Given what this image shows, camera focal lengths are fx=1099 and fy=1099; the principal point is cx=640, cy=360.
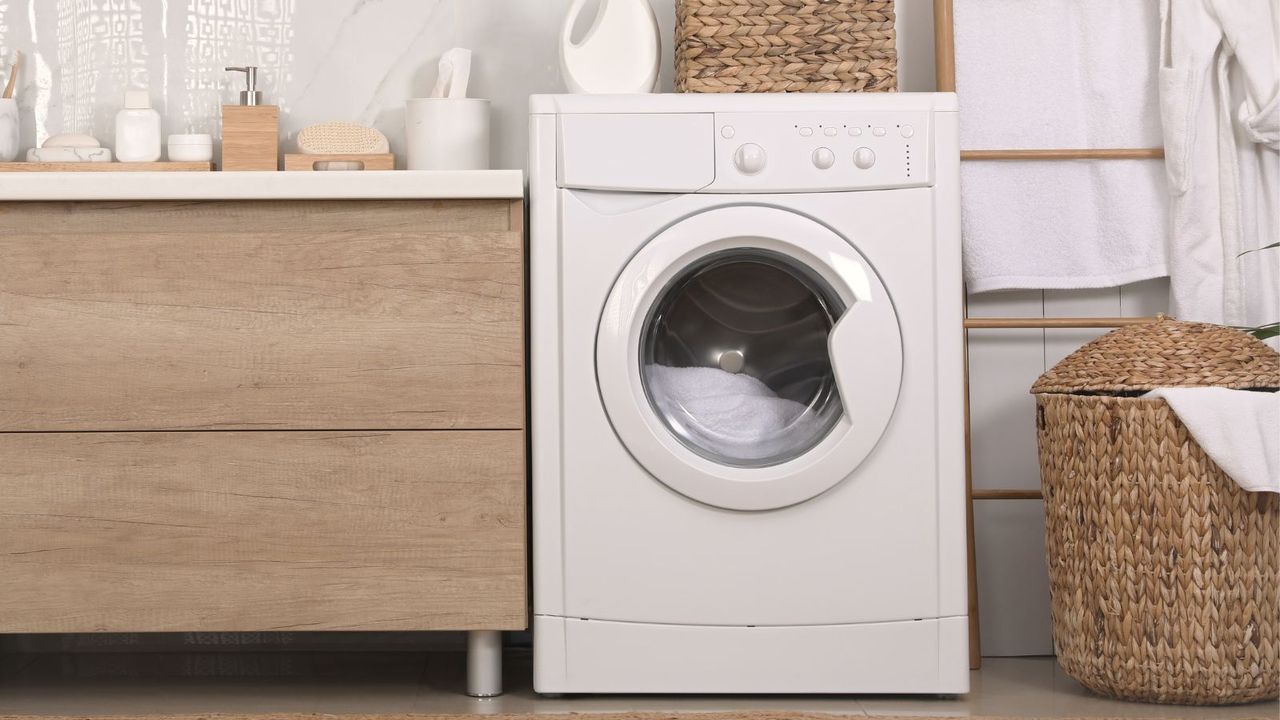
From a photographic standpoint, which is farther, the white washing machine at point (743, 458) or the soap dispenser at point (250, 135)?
the soap dispenser at point (250, 135)

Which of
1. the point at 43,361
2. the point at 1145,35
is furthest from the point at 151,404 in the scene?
the point at 1145,35

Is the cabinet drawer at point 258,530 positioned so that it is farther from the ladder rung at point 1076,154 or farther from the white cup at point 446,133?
the ladder rung at point 1076,154

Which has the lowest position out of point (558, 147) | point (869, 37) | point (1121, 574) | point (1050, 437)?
point (1121, 574)

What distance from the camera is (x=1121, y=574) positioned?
1.51m

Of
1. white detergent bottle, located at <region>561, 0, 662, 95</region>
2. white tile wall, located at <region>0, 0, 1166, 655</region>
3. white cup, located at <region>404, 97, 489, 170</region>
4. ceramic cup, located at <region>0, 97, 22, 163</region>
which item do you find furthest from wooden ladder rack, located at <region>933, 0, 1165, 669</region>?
ceramic cup, located at <region>0, 97, 22, 163</region>

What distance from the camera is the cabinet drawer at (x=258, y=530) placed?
1512 mm

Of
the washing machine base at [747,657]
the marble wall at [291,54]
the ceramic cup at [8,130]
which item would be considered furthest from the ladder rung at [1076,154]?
the ceramic cup at [8,130]

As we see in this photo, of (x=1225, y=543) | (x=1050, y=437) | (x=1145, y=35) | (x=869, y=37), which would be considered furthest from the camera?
(x=1145, y=35)

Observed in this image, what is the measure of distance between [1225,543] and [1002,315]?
631 millimetres

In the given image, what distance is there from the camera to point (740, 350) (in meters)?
1.56

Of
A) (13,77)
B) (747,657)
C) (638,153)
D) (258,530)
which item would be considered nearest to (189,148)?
(13,77)

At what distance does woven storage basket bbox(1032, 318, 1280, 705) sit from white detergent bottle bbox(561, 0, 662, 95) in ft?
2.67

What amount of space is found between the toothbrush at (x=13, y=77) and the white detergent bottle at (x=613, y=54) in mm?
1042

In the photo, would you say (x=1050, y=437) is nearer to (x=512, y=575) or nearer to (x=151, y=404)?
(x=512, y=575)
